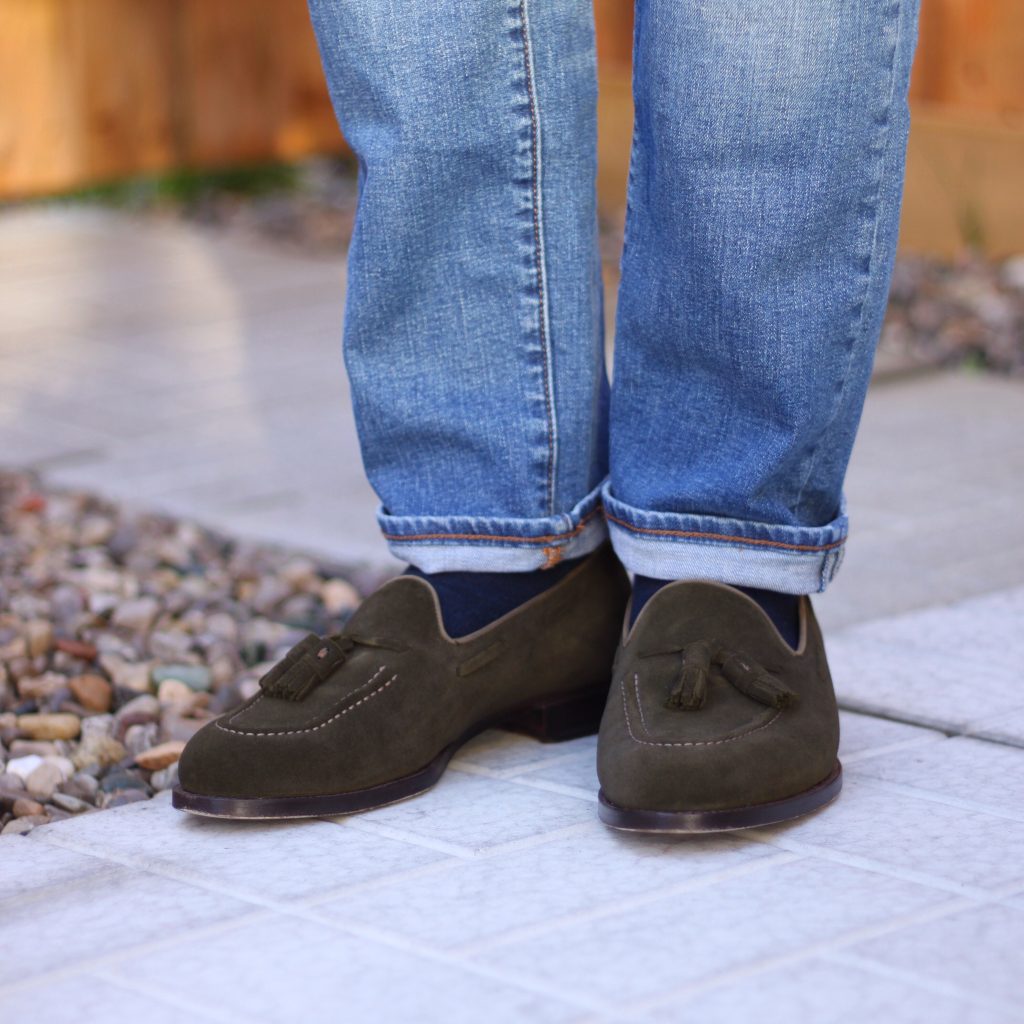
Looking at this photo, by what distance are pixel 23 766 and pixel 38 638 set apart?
29 cm

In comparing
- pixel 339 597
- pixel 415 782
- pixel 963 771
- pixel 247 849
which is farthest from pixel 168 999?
pixel 339 597

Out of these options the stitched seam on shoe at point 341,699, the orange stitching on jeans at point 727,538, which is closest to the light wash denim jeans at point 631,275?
the orange stitching on jeans at point 727,538

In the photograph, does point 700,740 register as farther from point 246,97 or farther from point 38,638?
point 246,97

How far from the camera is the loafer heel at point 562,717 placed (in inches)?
53.9

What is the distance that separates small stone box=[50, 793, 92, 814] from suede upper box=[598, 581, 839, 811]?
1.46 ft

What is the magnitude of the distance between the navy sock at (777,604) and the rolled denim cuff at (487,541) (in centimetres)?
7

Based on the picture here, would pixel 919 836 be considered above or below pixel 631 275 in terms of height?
below

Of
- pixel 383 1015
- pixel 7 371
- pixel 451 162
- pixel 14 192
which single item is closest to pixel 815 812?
pixel 383 1015

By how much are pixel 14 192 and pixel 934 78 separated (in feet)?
7.60

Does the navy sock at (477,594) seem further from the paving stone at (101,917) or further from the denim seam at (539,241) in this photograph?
the paving stone at (101,917)

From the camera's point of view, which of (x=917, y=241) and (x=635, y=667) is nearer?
(x=635, y=667)

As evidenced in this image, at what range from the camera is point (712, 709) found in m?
1.20

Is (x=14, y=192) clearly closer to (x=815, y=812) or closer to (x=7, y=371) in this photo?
(x=7, y=371)

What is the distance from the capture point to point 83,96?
14.7ft
